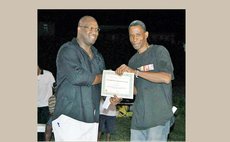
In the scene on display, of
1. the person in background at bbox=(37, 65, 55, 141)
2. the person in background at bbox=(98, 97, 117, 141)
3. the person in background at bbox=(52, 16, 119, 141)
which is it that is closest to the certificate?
the person in background at bbox=(52, 16, 119, 141)

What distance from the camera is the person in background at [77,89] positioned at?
14.5ft

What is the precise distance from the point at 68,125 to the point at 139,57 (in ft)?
3.72

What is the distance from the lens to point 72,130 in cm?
447

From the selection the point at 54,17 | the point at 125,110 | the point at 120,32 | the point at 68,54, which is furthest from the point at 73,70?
the point at 120,32

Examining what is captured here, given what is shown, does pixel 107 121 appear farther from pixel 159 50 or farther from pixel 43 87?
pixel 159 50

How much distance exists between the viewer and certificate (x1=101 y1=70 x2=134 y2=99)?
4727 millimetres

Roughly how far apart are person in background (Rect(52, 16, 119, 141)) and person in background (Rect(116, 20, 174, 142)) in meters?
0.50

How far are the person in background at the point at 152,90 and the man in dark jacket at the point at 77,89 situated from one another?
495 millimetres

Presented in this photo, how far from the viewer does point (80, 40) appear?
4.63m

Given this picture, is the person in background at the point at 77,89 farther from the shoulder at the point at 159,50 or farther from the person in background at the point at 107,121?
the person in background at the point at 107,121

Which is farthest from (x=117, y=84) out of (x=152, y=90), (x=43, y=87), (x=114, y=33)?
(x=114, y=33)

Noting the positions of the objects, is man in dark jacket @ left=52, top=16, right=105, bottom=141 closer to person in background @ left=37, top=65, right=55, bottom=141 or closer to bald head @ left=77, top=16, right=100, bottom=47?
bald head @ left=77, top=16, right=100, bottom=47

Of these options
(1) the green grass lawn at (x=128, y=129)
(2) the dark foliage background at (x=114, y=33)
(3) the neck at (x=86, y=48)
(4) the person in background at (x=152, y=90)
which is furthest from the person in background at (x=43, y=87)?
(2) the dark foliage background at (x=114, y=33)

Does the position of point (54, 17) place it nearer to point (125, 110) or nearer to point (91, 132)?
point (125, 110)
